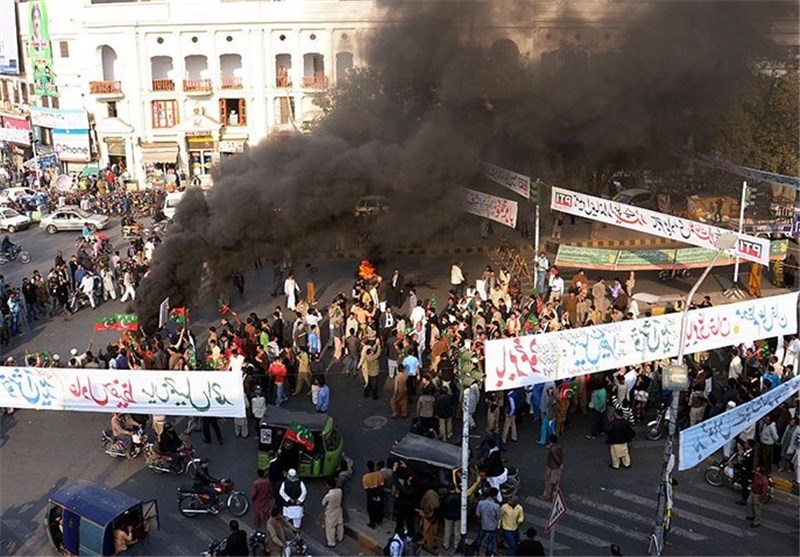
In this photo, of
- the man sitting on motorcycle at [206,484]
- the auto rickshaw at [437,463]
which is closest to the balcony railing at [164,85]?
the man sitting on motorcycle at [206,484]

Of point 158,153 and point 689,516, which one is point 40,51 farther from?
point 689,516

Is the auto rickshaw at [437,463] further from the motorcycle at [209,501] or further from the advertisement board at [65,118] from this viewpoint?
the advertisement board at [65,118]

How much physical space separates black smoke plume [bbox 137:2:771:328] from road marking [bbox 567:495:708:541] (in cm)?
1077

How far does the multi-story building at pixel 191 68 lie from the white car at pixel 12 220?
1036cm

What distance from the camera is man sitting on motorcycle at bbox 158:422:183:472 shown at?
43.4 feet

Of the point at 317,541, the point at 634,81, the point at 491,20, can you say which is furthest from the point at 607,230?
the point at 317,541

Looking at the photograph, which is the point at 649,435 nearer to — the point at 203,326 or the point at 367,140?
the point at 203,326

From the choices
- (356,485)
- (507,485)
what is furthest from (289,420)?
(507,485)

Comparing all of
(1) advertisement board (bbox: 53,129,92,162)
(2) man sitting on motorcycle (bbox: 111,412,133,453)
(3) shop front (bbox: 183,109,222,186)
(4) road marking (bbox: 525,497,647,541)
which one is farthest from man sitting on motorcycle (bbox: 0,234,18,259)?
(4) road marking (bbox: 525,497,647,541)

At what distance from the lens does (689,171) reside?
29.0m

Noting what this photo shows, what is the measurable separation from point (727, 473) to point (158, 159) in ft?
118

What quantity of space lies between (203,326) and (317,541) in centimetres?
1023

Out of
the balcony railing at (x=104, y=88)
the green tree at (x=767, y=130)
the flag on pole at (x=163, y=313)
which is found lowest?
the flag on pole at (x=163, y=313)

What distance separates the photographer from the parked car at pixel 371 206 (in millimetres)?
22516
